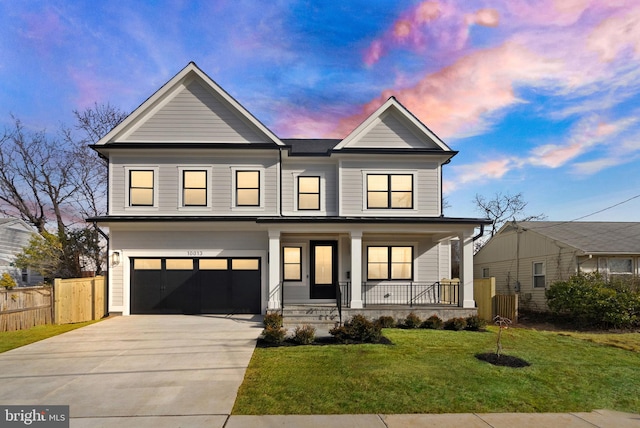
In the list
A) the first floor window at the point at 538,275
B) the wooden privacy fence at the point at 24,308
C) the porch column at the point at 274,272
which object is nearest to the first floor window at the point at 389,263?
the porch column at the point at 274,272

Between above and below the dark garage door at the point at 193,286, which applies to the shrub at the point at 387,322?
below

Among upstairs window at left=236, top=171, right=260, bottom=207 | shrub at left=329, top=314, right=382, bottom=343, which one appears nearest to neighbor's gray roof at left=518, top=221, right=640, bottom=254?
shrub at left=329, top=314, right=382, bottom=343

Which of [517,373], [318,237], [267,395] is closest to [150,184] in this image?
[318,237]

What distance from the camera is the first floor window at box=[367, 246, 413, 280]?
16828mm

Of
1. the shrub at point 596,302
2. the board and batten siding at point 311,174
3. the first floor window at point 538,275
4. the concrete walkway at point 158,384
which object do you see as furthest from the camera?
the first floor window at point 538,275

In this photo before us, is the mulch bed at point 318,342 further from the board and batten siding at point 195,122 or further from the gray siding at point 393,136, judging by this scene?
the board and batten siding at point 195,122

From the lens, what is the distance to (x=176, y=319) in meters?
14.7

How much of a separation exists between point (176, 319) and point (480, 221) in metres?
11.8

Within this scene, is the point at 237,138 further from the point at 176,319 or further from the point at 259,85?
the point at 176,319

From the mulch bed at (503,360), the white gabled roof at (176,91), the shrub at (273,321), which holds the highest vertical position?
the white gabled roof at (176,91)

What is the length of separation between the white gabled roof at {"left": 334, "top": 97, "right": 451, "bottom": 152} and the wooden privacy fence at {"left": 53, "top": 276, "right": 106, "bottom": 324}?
10970 mm

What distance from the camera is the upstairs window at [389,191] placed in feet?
54.0

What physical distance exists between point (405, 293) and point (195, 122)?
11269 mm

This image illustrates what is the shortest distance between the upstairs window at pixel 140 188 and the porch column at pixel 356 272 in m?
8.38
